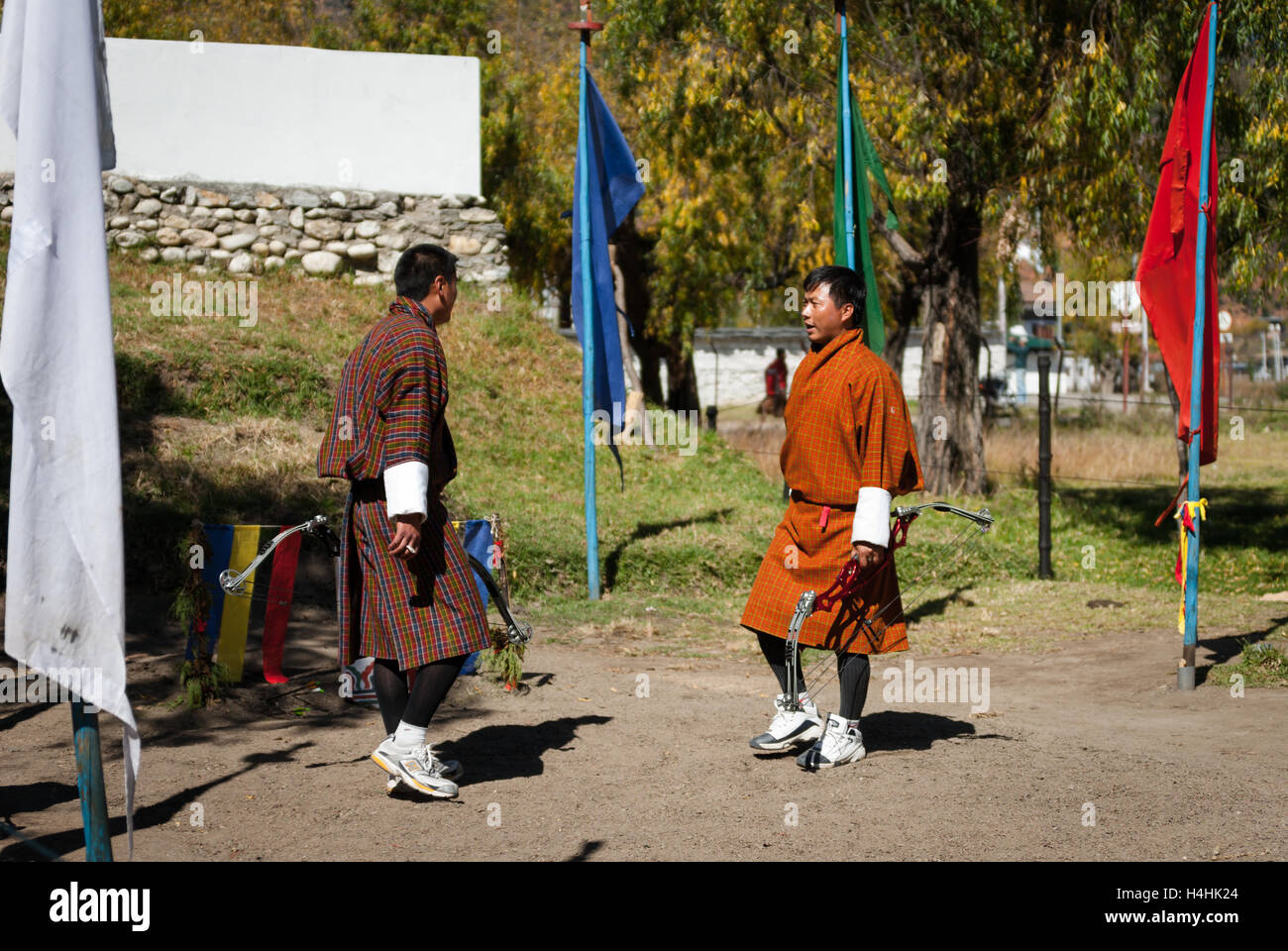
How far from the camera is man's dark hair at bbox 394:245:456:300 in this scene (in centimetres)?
455

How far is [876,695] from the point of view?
21.8 ft

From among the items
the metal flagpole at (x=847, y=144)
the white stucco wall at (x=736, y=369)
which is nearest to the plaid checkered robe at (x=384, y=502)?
the metal flagpole at (x=847, y=144)

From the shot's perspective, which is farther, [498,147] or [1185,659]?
[498,147]

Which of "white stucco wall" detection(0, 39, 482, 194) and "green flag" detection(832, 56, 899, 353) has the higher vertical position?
"white stucco wall" detection(0, 39, 482, 194)

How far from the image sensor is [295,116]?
44.1 feet

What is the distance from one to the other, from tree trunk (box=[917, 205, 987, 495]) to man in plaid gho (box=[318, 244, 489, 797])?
990 cm

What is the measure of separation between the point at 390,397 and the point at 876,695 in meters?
3.44

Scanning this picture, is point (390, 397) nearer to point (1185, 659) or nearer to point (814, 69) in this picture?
point (1185, 659)

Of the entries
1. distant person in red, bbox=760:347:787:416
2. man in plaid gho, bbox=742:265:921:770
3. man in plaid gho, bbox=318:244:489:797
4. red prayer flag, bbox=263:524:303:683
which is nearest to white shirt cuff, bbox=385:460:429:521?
man in plaid gho, bbox=318:244:489:797

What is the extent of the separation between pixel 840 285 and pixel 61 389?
2942mm

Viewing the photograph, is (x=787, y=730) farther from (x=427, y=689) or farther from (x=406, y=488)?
(x=406, y=488)

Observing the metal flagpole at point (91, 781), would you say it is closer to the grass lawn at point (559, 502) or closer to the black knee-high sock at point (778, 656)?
the black knee-high sock at point (778, 656)

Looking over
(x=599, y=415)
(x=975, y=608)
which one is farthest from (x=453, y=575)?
(x=975, y=608)

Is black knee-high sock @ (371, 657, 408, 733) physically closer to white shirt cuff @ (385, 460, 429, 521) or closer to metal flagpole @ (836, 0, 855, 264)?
white shirt cuff @ (385, 460, 429, 521)
